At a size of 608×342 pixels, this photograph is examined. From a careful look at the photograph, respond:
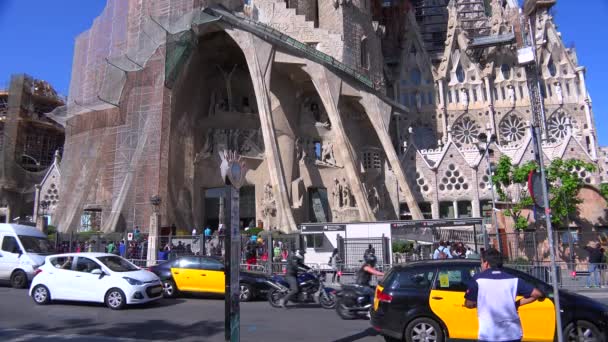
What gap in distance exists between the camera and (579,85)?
35.2m

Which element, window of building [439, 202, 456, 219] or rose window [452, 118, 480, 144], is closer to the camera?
window of building [439, 202, 456, 219]

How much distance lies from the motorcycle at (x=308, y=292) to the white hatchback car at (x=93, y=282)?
2700mm

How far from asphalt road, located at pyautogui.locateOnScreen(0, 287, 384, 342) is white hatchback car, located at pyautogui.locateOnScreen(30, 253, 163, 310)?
0.25 m

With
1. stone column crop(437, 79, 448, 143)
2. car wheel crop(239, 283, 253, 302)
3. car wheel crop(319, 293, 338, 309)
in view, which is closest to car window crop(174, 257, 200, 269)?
car wheel crop(239, 283, 253, 302)

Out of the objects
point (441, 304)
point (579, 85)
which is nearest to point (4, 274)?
point (441, 304)

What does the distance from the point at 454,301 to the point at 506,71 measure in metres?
36.9

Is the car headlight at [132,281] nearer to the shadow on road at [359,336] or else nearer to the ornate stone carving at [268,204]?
the shadow on road at [359,336]

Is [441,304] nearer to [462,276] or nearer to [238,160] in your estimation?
[462,276]

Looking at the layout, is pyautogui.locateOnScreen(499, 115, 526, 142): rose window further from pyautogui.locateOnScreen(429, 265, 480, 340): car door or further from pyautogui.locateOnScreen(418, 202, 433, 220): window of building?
pyautogui.locateOnScreen(429, 265, 480, 340): car door

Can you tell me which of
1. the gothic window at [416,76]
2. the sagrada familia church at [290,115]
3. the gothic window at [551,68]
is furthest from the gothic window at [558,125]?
the gothic window at [416,76]

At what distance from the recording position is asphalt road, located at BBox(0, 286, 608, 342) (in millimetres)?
6758

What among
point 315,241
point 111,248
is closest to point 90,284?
point 315,241

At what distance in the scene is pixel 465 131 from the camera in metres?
35.8

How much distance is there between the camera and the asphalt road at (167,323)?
267 inches
